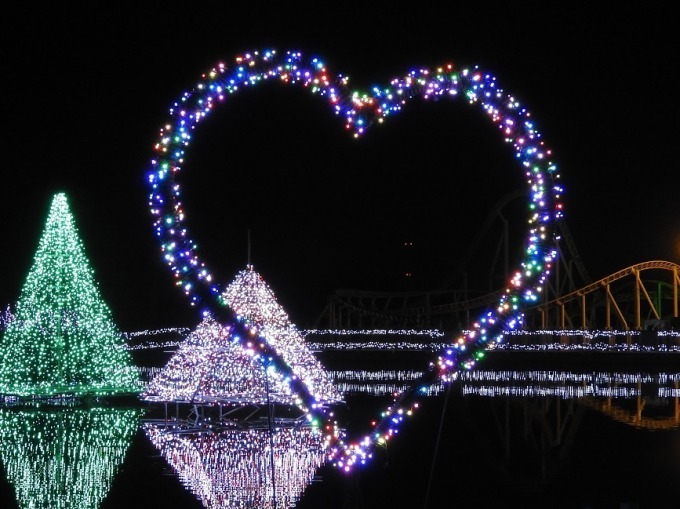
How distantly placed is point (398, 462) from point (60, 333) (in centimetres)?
1086

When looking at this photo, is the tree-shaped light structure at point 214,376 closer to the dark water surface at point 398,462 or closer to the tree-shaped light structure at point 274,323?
the tree-shaped light structure at point 274,323

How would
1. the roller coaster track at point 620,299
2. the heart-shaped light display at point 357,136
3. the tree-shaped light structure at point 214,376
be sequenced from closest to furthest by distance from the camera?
the heart-shaped light display at point 357,136
the tree-shaped light structure at point 214,376
the roller coaster track at point 620,299

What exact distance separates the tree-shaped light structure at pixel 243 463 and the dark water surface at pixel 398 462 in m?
0.02

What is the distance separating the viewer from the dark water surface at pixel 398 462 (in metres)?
10.9

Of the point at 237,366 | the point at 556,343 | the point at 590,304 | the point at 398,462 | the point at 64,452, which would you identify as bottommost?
the point at 398,462

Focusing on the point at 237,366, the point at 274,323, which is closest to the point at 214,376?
the point at 237,366

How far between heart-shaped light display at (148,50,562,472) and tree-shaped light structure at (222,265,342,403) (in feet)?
18.5

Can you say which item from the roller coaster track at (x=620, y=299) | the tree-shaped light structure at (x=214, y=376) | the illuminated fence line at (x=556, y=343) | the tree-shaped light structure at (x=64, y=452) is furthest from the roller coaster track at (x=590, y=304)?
the tree-shaped light structure at (x=214, y=376)

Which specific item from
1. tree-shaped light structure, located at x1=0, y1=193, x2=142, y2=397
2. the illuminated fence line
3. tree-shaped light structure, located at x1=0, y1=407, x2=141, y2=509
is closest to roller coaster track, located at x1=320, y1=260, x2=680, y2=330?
the illuminated fence line

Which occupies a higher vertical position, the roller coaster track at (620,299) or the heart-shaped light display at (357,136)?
the roller coaster track at (620,299)

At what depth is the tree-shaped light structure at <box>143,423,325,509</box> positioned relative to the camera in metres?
10.8

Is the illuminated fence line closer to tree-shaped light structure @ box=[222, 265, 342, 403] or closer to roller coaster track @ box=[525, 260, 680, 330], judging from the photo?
roller coaster track @ box=[525, 260, 680, 330]

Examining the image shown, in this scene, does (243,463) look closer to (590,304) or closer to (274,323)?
(274,323)

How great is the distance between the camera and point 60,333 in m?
22.5
